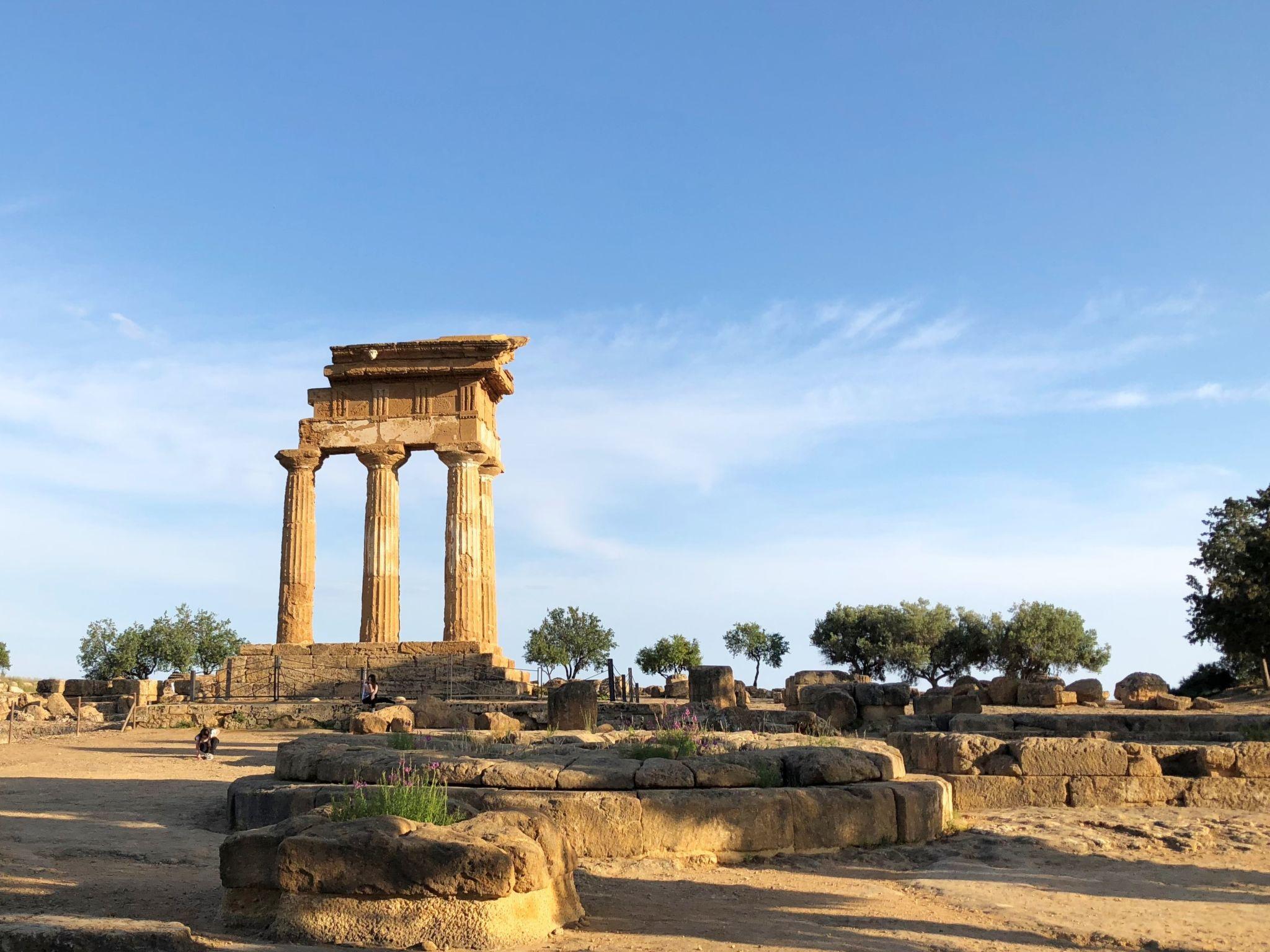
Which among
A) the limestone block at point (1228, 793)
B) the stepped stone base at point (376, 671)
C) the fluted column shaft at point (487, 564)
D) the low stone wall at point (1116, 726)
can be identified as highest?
the fluted column shaft at point (487, 564)

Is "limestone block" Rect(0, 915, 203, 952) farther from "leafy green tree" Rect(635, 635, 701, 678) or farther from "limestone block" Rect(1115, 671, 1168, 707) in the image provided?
"leafy green tree" Rect(635, 635, 701, 678)

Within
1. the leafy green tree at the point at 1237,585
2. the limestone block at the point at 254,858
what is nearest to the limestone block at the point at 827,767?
the limestone block at the point at 254,858

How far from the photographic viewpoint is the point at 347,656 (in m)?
27.8

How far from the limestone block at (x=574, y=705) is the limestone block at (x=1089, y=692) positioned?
1669 cm

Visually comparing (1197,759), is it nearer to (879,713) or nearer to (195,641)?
(879,713)

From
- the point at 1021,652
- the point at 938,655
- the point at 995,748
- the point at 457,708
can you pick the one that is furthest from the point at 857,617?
the point at 995,748

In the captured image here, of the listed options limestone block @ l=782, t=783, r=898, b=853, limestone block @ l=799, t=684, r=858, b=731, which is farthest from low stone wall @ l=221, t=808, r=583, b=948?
limestone block @ l=799, t=684, r=858, b=731

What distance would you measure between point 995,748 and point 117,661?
50531 mm

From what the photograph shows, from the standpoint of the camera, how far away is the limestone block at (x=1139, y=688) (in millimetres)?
29969

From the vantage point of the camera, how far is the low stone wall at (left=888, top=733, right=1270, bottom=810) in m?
11.4

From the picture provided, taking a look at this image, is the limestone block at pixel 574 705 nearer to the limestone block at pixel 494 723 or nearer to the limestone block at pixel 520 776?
the limestone block at pixel 494 723

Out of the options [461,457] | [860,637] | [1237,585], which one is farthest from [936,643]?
[461,457]

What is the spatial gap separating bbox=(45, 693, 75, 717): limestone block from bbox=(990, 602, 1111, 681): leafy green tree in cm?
4170

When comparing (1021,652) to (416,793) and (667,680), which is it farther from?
(416,793)
